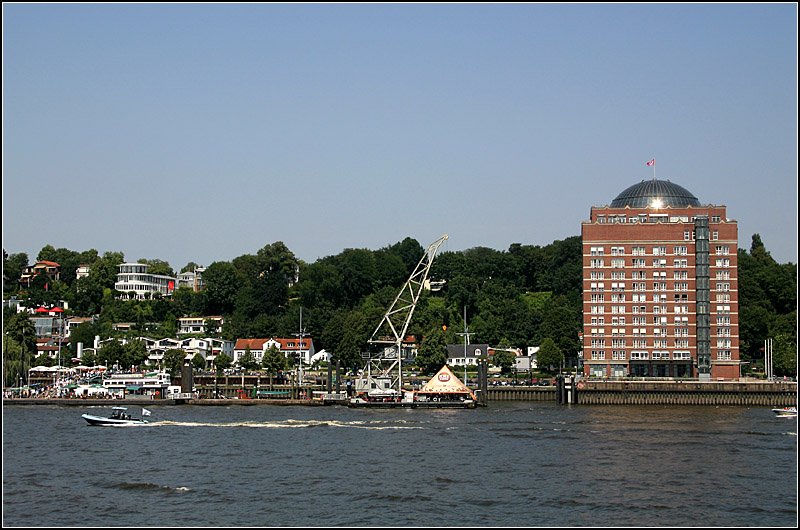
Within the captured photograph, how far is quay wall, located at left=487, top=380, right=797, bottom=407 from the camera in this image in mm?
142000

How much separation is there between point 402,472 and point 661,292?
91.6 meters

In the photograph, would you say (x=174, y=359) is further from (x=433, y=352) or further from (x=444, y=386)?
(x=444, y=386)

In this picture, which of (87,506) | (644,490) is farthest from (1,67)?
(644,490)

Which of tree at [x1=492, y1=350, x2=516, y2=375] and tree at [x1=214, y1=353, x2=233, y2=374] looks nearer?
tree at [x1=492, y1=350, x2=516, y2=375]

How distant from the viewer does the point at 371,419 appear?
4496 inches

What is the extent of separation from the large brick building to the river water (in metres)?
42.2

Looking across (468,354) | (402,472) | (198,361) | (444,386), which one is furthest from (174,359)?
(402,472)

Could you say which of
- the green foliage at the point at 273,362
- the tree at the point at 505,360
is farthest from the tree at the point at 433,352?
the green foliage at the point at 273,362

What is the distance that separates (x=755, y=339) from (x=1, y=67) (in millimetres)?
155937

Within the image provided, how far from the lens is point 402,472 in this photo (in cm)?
7281

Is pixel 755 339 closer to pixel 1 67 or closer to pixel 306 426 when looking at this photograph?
pixel 306 426

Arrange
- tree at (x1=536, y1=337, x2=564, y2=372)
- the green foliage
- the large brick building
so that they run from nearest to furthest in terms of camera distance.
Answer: the large brick building → the green foliage → tree at (x1=536, y1=337, x2=564, y2=372)

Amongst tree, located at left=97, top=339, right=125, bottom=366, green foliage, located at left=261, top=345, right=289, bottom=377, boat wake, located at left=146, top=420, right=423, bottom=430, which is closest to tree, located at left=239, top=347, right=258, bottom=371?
green foliage, located at left=261, top=345, right=289, bottom=377

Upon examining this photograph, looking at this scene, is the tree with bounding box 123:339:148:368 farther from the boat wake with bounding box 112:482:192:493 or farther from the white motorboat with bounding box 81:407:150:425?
the boat wake with bounding box 112:482:192:493
